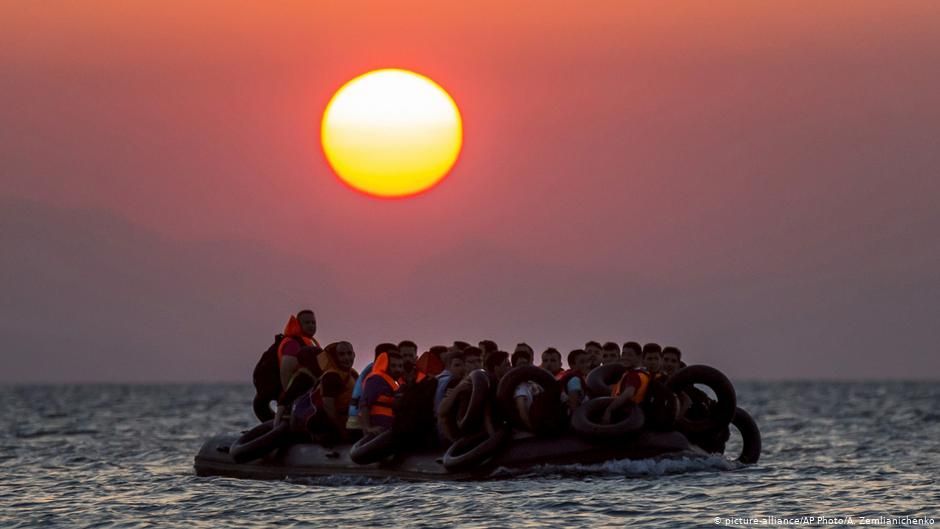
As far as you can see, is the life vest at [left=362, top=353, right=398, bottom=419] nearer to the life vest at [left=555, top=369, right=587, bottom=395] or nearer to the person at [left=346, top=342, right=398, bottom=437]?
the person at [left=346, top=342, right=398, bottom=437]

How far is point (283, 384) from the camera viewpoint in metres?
25.9

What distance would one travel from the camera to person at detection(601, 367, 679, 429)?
23.2 metres

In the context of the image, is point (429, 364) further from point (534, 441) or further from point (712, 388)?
point (712, 388)

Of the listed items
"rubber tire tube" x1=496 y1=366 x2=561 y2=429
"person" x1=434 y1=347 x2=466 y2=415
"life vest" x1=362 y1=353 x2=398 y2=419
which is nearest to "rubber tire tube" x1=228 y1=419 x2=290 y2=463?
"life vest" x1=362 y1=353 x2=398 y2=419

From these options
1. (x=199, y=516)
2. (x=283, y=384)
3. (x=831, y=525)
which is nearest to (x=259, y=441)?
(x=283, y=384)

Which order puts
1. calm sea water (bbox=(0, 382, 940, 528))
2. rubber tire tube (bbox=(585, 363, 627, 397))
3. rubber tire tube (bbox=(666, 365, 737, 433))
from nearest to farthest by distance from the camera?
calm sea water (bbox=(0, 382, 940, 528))
rubber tire tube (bbox=(585, 363, 627, 397))
rubber tire tube (bbox=(666, 365, 737, 433))

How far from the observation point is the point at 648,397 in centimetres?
2352

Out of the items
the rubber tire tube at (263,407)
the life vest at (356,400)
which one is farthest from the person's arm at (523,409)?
the rubber tire tube at (263,407)

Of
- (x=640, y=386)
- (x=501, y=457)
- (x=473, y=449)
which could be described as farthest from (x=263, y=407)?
(x=640, y=386)

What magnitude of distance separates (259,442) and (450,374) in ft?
13.5

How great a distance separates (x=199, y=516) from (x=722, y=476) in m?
8.08

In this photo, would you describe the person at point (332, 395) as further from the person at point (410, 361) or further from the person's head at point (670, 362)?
the person's head at point (670, 362)

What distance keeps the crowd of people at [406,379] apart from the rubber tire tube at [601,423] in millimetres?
152

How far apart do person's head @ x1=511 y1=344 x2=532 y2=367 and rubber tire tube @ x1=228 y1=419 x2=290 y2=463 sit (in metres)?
4.40
